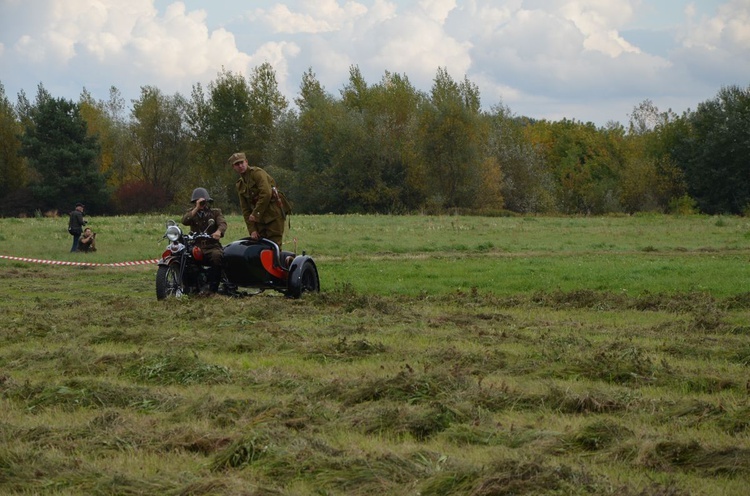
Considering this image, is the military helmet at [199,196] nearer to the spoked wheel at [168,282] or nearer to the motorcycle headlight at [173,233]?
the motorcycle headlight at [173,233]

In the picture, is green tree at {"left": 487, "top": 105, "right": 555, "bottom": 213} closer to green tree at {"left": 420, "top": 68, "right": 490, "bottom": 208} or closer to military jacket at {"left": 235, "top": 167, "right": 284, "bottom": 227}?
green tree at {"left": 420, "top": 68, "right": 490, "bottom": 208}

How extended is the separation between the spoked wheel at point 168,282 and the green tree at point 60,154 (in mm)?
66075

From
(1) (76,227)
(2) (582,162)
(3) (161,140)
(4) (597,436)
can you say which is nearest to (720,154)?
(2) (582,162)

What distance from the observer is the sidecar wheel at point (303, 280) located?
15.3 m

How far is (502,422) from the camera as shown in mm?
6676

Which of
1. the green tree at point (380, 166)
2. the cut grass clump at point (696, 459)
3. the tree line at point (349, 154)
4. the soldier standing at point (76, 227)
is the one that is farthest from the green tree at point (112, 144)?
the cut grass clump at point (696, 459)

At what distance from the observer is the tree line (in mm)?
75375

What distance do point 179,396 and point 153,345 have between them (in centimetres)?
301

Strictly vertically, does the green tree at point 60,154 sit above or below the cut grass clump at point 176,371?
above

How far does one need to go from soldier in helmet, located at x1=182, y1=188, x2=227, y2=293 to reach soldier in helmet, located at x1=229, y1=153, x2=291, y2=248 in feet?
1.63

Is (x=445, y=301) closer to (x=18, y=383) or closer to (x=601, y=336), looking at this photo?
(x=601, y=336)

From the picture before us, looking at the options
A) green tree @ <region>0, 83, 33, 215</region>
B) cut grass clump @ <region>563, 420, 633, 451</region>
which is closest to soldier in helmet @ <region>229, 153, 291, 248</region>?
cut grass clump @ <region>563, 420, 633, 451</region>

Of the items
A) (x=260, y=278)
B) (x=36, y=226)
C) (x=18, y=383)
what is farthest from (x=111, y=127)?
(x=18, y=383)

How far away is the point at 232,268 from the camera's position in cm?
1522
